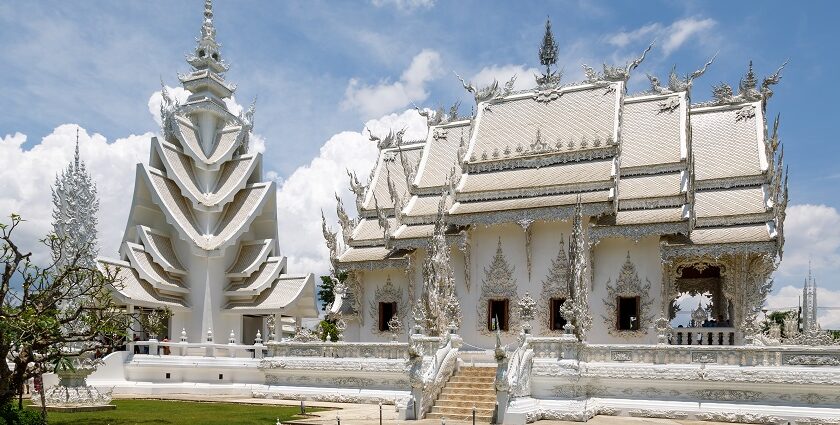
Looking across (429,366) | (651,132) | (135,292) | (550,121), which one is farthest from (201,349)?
(651,132)

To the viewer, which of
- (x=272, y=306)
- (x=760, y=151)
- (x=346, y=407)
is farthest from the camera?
(x=272, y=306)

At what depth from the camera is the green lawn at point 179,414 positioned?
12.4 meters

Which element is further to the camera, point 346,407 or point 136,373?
point 136,373

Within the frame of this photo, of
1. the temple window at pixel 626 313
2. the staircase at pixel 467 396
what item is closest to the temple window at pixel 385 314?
the temple window at pixel 626 313

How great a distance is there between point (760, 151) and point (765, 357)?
811 cm

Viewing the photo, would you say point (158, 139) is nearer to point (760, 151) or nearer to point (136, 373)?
point (136, 373)

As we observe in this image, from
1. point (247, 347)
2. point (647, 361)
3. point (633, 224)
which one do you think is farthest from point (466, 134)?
point (647, 361)

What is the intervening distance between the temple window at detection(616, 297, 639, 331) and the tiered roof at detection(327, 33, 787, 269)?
179 cm

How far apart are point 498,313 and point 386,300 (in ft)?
13.8

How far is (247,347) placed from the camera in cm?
2084

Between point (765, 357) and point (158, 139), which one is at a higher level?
point (158, 139)

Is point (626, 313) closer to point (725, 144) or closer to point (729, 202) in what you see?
point (729, 202)

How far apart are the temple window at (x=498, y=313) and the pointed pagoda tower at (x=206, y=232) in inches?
258

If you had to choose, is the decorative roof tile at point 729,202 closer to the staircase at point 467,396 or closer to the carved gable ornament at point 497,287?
the carved gable ornament at point 497,287
